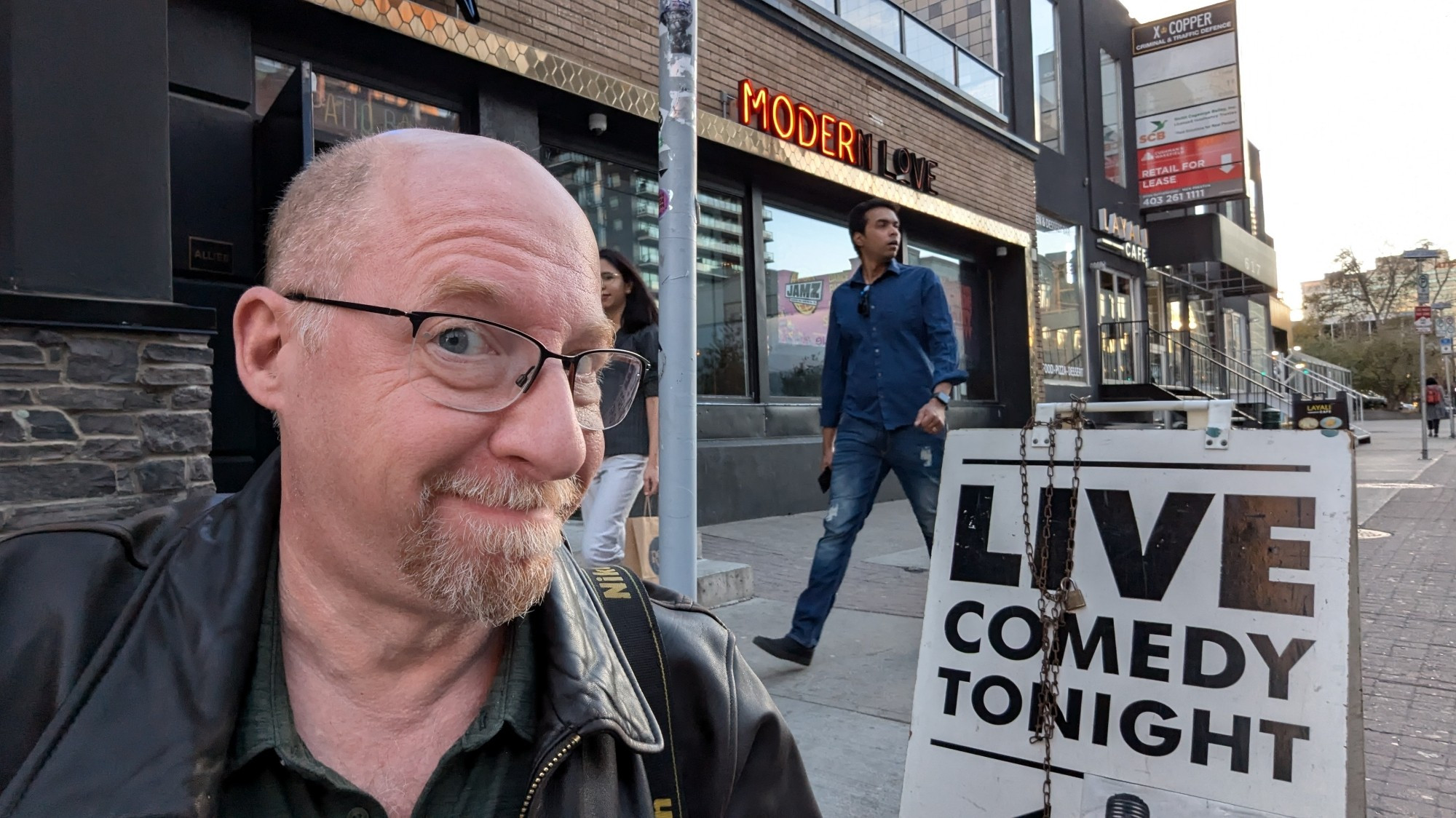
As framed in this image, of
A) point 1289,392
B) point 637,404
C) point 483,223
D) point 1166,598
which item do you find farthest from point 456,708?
point 1289,392

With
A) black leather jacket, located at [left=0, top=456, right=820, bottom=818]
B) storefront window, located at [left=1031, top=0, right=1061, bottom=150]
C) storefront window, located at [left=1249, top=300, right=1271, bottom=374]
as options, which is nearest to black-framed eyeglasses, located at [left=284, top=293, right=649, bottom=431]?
black leather jacket, located at [left=0, top=456, right=820, bottom=818]

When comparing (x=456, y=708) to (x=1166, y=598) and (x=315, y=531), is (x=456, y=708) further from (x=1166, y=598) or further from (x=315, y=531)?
(x=1166, y=598)

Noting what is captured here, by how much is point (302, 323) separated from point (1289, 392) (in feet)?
88.0

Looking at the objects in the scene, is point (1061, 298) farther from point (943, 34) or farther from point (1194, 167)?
point (943, 34)

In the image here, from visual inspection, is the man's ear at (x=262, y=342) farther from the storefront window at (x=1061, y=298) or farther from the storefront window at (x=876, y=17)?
the storefront window at (x=1061, y=298)

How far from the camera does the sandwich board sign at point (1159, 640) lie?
6.39ft

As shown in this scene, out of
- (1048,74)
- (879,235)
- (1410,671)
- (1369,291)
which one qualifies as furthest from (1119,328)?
(1369,291)

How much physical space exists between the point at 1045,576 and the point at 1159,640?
305mm

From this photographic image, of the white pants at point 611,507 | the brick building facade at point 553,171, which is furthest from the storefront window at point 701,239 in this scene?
the white pants at point 611,507

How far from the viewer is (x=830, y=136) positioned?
31.6ft

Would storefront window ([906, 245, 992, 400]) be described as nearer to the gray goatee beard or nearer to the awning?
the awning

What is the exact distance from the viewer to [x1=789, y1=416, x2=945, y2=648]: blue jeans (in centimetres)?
387

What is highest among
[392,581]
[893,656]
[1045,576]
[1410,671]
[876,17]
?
[876,17]

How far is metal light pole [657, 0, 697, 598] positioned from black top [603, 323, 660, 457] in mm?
1193
